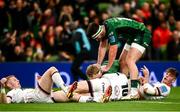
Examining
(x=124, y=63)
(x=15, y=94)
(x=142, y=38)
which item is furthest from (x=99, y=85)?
(x=142, y=38)

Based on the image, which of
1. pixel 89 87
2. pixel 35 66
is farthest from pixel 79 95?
pixel 35 66

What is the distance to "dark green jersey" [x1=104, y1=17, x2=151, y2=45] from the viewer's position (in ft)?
59.3

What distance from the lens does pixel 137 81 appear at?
58.9 feet

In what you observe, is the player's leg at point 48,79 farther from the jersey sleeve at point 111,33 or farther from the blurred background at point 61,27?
the blurred background at point 61,27

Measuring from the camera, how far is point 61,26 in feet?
87.0

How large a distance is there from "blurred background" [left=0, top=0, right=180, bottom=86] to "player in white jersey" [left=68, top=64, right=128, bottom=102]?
787 cm

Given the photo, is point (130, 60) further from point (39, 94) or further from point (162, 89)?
point (39, 94)

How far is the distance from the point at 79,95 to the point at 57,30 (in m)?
9.30

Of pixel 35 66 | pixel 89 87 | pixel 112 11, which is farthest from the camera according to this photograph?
pixel 112 11

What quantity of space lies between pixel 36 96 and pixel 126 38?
3145 millimetres

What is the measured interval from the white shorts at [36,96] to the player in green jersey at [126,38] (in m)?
1.70

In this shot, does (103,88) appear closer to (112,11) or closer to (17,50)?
(17,50)

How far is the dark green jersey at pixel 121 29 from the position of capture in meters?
18.1

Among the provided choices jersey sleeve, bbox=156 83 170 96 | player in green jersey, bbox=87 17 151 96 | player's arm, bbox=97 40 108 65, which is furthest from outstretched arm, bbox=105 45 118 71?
jersey sleeve, bbox=156 83 170 96
